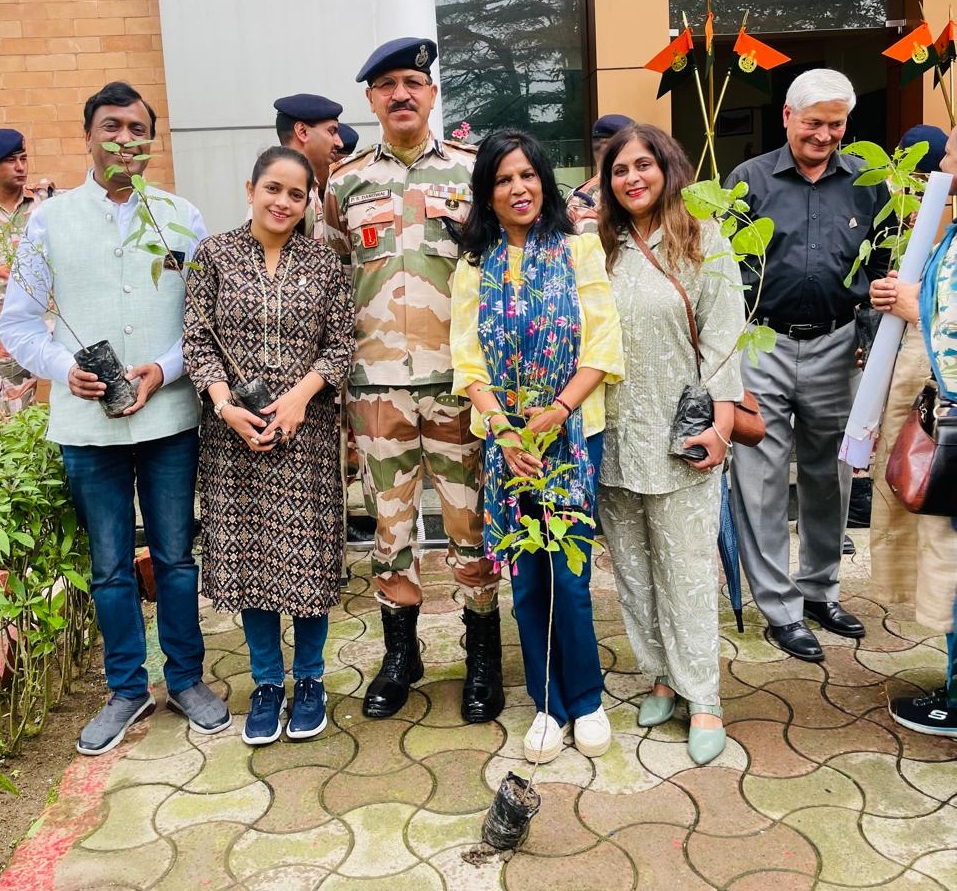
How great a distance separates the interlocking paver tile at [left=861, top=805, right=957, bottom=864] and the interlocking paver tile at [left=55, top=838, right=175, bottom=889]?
187cm

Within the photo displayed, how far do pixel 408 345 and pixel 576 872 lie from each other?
1.64 m

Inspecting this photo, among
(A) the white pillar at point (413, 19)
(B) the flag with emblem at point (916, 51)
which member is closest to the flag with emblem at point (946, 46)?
(B) the flag with emblem at point (916, 51)

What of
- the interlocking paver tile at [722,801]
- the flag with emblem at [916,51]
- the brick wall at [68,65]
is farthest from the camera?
the brick wall at [68,65]

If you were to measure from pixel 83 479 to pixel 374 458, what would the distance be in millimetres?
939

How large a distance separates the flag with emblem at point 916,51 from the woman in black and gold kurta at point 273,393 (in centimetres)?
392

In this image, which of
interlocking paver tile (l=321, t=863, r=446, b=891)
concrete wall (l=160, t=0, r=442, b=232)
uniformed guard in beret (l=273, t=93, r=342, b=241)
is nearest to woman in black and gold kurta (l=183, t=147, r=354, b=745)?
interlocking paver tile (l=321, t=863, r=446, b=891)

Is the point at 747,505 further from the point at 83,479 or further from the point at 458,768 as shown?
the point at 83,479

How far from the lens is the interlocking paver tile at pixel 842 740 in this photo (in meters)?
2.83

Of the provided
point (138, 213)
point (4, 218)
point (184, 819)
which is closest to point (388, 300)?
point (138, 213)

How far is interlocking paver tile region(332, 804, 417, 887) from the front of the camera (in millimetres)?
2381

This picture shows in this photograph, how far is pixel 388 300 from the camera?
303cm

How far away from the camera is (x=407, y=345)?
3.02 meters

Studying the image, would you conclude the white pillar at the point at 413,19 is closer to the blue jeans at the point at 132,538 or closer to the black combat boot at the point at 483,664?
the blue jeans at the point at 132,538

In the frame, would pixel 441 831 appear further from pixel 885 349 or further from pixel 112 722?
pixel 885 349
